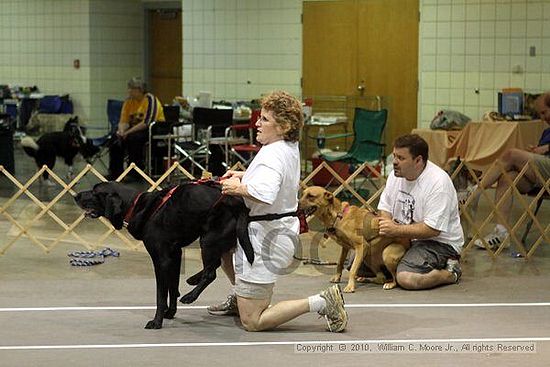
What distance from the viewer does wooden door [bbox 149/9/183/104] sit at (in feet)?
49.2

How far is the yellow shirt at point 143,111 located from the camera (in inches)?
425

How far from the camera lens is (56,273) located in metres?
6.28

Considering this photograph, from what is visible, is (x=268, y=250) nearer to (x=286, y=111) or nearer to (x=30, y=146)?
(x=286, y=111)

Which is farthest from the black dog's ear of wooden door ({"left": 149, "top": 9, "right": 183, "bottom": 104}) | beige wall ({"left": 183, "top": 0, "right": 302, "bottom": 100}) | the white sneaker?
wooden door ({"left": 149, "top": 9, "right": 183, "bottom": 104})

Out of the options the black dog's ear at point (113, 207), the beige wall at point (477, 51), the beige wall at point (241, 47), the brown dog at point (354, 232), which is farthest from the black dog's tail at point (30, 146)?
the black dog's ear at point (113, 207)

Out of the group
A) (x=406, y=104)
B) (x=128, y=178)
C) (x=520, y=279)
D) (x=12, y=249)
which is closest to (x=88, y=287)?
(x=12, y=249)

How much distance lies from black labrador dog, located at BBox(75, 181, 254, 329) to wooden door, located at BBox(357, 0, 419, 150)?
7086 mm

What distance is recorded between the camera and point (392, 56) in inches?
462

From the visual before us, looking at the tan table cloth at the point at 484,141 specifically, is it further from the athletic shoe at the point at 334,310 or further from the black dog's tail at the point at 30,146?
the athletic shoe at the point at 334,310

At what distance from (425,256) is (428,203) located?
318 millimetres

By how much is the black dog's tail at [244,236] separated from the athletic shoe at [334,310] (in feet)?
1.26

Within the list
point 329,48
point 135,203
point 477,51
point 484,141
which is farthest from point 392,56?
point 135,203

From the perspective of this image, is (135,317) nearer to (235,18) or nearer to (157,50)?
(235,18)

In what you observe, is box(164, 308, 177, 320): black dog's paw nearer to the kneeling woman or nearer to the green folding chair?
the kneeling woman
